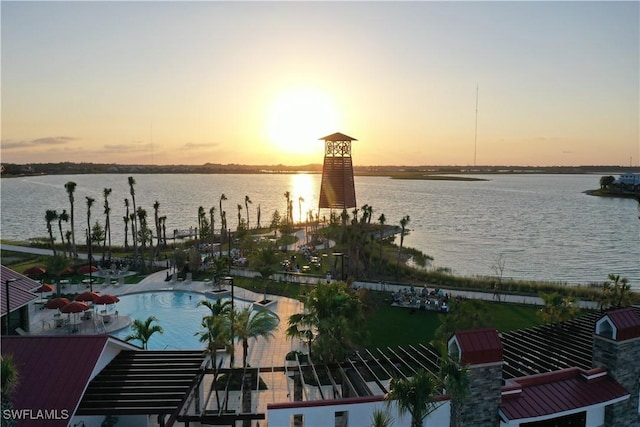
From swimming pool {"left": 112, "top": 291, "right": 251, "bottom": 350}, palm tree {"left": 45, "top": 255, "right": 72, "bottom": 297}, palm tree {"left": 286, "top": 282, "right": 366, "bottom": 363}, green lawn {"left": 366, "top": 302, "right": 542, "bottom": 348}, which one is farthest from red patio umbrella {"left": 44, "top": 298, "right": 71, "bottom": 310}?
green lawn {"left": 366, "top": 302, "right": 542, "bottom": 348}

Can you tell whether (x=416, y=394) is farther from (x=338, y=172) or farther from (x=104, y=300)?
(x=338, y=172)

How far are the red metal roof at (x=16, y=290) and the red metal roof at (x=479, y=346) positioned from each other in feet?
63.1

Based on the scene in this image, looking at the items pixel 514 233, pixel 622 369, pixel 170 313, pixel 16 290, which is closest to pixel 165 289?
pixel 170 313

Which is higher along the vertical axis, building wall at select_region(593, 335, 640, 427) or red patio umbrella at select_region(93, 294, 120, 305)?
building wall at select_region(593, 335, 640, 427)

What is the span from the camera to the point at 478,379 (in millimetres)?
12656

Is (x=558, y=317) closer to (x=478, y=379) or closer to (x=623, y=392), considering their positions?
(x=623, y=392)

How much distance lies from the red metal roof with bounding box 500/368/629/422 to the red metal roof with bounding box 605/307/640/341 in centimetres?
136

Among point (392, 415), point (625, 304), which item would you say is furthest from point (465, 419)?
point (625, 304)

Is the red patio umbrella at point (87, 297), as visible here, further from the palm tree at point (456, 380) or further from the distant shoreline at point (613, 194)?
the distant shoreline at point (613, 194)

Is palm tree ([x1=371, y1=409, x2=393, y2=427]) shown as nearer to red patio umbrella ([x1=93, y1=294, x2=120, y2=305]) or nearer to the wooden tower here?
red patio umbrella ([x1=93, y1=294, x2=120, y2=305])

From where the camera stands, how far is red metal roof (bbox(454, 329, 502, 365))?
12427mm

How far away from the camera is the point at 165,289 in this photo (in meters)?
36.3

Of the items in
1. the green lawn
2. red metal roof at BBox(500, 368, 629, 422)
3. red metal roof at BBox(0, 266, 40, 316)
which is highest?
red metal roof at BBox(0, 266, 40, 316)

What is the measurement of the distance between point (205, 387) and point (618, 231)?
86600 millimetres
